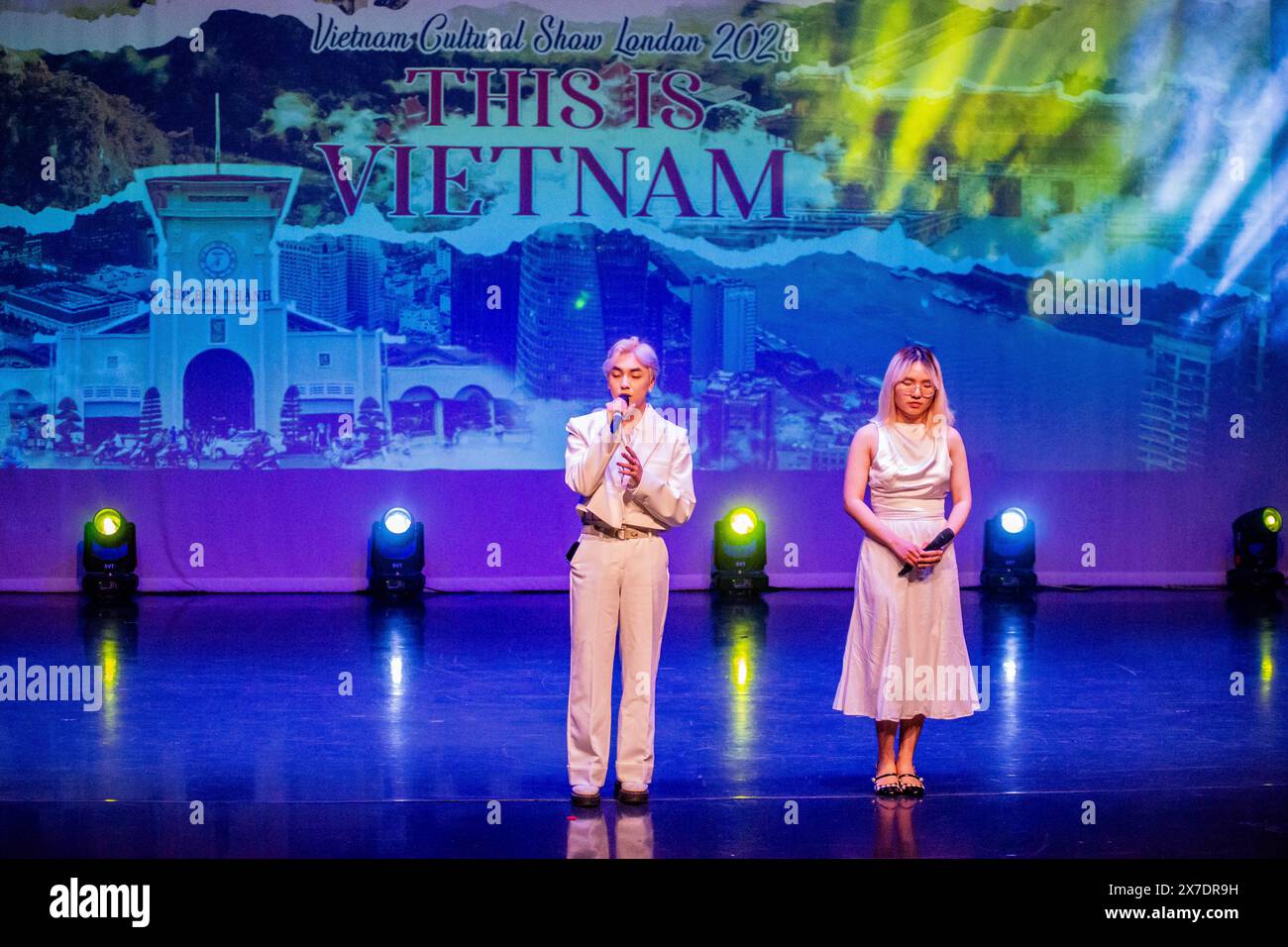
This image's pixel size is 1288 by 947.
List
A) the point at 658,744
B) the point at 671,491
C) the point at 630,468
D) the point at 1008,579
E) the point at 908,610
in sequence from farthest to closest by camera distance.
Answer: the point at 1008,579 → the point at 658,744 → the point at 908,610 → the point at 671,491 → the point at 630,468

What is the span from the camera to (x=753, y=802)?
12.5 ft

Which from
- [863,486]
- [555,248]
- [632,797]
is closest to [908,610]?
[863,486]

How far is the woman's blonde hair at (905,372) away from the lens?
3879mm

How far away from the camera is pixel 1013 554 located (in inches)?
341

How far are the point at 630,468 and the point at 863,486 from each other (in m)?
0.72

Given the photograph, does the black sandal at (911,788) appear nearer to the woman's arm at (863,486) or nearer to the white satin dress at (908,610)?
the white satin dress at (908,610)

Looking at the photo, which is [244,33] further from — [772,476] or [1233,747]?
[1233,747]

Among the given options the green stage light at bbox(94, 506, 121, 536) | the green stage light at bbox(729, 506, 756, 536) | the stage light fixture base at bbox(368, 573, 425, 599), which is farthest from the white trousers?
the green stage light at bbox(94, 506, 121, 536)

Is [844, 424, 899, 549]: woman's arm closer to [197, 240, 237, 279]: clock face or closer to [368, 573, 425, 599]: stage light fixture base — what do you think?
[368, 573, 425, 599]: stage light fixture base

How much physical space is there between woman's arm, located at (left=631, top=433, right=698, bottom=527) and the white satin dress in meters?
0.53

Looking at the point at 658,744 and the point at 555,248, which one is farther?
the point at 555,248

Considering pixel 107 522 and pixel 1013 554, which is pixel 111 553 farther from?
pixel 1013 554
